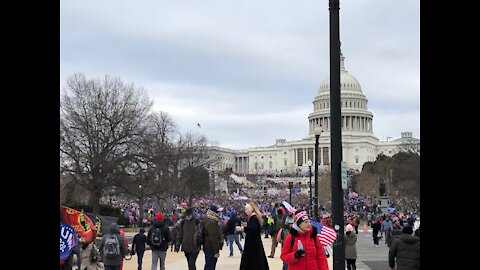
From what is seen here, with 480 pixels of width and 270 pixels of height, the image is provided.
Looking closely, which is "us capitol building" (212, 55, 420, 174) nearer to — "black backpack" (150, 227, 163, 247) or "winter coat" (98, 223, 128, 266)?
"black backpack" (150, 227, 163, 247)

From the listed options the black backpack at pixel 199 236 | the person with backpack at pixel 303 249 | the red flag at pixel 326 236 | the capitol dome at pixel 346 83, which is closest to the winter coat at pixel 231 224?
the black backpack at pixel 199 236

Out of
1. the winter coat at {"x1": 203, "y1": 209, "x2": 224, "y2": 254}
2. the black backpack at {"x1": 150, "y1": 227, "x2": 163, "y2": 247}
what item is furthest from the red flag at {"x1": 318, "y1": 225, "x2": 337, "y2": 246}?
the black backpack at {"x1": 150, "y1": 227, "x2": 163, "y2": 247}

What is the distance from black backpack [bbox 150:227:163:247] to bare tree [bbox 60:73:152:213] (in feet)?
89.5

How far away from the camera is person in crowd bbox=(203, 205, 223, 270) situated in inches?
494

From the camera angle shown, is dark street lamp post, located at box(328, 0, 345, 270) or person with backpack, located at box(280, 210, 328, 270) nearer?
person with backpack, located at box(280, 210, 328, 270)

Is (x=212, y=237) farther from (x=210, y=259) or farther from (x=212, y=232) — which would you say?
(x=210, y=259)

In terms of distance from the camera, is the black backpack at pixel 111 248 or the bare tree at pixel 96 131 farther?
the bare tree at pixel 96 131

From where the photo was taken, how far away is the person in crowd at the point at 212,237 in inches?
494

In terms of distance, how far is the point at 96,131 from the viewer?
42.2 m

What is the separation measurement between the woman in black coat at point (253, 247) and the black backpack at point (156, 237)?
161 inches

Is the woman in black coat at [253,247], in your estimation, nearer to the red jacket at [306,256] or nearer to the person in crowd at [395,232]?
the red jacket at [306,256]
